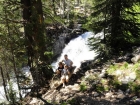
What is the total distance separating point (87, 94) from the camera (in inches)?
404

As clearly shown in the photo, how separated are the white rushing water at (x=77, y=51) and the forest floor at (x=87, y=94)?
1115 cm

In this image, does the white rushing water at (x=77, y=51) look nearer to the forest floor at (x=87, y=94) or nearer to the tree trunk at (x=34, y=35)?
the forest floor at (x=87, y=94)

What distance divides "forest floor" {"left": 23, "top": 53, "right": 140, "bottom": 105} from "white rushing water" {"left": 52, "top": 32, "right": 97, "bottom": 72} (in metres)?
11.1

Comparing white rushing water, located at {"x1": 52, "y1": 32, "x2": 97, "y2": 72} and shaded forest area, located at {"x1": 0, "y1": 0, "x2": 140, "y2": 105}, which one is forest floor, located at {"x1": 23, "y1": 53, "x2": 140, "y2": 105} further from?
white rushing water, located at {"x1": 52, "y1": 32, "x2": 97, "y2": 72}

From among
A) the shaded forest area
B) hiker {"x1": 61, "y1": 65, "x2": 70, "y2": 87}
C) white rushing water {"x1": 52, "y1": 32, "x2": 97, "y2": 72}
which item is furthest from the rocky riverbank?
white rushing water {"x1": 52, "y1": 32, "x2": 97, "y2": 72}

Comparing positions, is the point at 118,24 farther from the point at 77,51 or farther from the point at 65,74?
the point at 77,51

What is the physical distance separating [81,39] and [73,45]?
6.22 ft

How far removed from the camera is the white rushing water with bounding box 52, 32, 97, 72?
24172mm

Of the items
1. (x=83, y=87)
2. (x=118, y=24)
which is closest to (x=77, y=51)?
(x=118, y=24)

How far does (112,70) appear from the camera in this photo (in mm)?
11672

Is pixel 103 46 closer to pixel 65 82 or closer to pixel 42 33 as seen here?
pixel 65 82

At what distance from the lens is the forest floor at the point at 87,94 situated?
9367 mm

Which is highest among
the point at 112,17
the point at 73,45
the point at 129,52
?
the point at 112,17

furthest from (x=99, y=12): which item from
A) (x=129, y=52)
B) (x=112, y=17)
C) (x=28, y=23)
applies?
(x=28, y=23)
